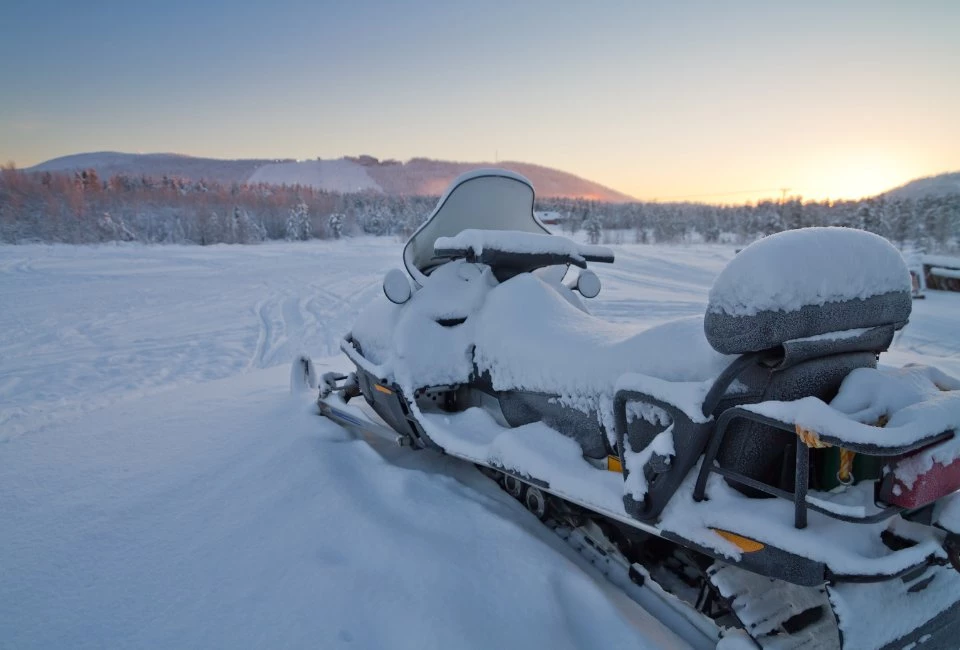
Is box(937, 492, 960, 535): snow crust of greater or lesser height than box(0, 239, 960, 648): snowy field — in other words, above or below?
above

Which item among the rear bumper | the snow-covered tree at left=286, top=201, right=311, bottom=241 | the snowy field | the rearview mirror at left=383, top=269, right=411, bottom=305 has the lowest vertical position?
the snowy field

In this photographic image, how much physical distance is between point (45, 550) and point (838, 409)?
3718 millimetres

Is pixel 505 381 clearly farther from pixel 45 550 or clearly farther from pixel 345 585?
pixel 45 550

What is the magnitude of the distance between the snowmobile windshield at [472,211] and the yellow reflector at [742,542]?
2817mm

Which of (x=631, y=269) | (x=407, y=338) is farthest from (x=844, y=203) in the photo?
(x=407, y=338)

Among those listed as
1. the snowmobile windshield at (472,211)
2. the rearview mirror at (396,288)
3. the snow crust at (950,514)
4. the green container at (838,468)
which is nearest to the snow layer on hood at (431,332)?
the rearview mirror at (396,288)

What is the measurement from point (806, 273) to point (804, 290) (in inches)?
2.2

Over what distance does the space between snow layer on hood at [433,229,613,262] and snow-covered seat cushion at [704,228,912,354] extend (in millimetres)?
1810

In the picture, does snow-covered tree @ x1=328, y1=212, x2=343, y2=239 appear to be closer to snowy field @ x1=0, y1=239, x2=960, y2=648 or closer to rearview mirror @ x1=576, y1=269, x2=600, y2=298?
snowy field @ x1=0, y1=239, x2=960, y2=648

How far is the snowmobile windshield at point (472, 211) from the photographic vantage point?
4113 millimetres

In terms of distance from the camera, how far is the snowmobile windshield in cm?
411

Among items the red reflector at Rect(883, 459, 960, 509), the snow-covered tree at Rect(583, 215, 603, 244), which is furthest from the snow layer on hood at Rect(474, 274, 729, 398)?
the snow-covered tree at Rect(583, 215, 603, 244)

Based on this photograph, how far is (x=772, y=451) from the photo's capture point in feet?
6.12

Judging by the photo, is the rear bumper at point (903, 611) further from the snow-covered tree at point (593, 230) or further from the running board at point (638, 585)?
Answer: the snow-covered tree at point (593, 230)
